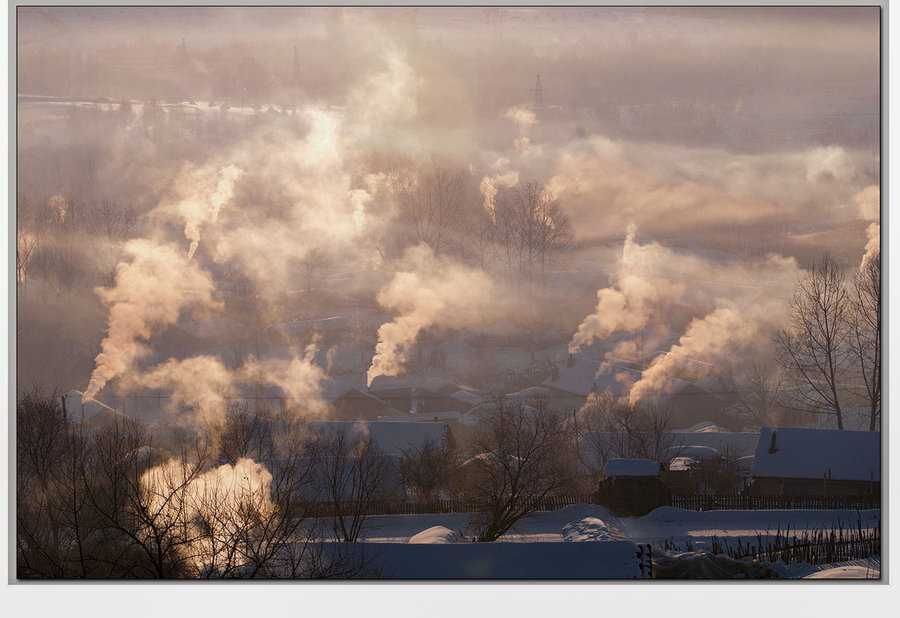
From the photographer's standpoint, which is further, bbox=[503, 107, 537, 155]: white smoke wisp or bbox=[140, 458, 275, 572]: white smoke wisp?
bbox=[503, 107, 537, 155]: white smoke wisp

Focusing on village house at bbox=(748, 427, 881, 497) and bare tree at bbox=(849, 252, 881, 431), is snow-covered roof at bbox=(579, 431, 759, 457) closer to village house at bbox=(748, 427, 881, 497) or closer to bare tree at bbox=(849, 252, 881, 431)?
village house at bbox=(748, 427, 881, 497)

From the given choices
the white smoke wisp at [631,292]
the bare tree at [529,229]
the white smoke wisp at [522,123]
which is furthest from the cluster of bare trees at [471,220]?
the white smoke wisp at [631,292]

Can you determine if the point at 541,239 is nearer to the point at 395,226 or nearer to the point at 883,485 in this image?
the point at 395,226

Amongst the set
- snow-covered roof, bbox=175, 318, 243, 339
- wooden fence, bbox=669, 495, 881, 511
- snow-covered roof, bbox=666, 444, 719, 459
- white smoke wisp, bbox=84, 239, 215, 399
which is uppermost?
white smoke wisp, bbox=84, 239, 215, 399

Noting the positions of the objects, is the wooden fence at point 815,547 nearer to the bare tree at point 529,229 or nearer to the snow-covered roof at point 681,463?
the snow-covered roof at point 681,463

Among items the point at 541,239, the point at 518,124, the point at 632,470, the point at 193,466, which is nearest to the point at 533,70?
the point at 518,124

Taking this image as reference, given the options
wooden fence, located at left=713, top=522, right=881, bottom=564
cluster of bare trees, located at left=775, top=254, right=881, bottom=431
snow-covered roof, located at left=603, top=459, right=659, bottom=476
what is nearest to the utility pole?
cluster of bare trees, located at left=775, top=254, right=881, bottom=431

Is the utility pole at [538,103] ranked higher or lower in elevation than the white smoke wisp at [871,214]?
higher
